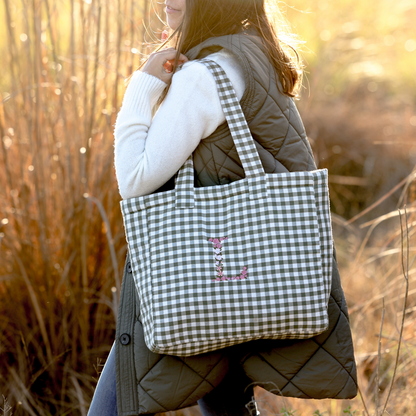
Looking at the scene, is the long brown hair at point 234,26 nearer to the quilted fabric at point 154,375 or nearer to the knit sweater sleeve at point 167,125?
the knit sweater sleeve at point 167,125

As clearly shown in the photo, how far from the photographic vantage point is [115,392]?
1.16 meters

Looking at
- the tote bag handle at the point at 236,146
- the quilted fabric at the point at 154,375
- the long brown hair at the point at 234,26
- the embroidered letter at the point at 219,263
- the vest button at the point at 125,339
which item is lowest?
the quilted fabric at the point at 154,375

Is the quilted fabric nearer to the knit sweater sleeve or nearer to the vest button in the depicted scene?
the vest button

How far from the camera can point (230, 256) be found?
101 centimetres

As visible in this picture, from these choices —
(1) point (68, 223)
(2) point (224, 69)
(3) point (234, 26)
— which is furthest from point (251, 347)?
(1) point (68, 223)

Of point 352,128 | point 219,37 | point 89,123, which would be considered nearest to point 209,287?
point 219,37

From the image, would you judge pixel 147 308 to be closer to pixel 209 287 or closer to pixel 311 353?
pixel 209 287

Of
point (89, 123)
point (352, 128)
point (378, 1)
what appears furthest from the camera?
point (378, 1)

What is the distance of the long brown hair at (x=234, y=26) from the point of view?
1103 mm

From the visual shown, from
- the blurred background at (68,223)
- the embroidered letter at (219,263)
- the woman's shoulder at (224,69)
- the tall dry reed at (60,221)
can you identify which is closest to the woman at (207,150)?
the woman's shoulder at (224,69)

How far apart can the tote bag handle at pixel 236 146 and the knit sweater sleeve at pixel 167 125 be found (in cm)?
2

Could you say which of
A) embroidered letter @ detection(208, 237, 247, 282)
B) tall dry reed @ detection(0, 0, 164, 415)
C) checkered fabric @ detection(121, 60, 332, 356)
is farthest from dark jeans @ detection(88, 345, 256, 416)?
tall dry reed @ detection(0, 0, 164, 415)

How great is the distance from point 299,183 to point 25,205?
1.24 metres

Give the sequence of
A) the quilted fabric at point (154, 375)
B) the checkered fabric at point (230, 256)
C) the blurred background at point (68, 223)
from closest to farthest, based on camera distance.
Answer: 1. the checkered fabric at point (230, 256)
2. the quilted fabric at point (154, 375)
3. the blurred background at point (68, 223)
